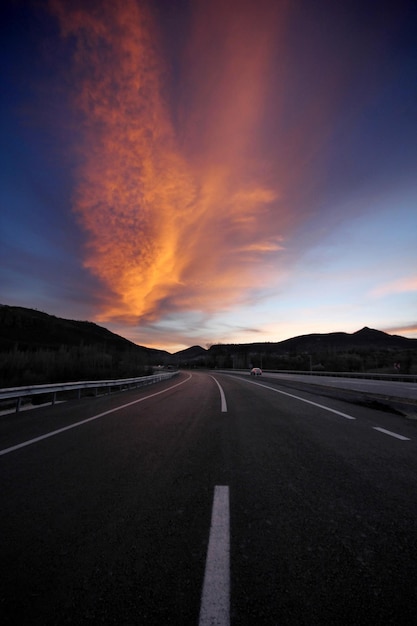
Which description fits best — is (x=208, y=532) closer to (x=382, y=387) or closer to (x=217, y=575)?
(x=217, y=575)

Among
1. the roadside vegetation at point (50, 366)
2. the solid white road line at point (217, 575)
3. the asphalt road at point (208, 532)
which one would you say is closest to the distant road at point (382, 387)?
the asphalt road at point (208, 532)

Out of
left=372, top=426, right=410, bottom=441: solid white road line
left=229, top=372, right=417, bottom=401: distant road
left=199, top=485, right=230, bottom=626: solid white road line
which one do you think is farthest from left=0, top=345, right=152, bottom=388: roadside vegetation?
left=229, top=372, right=417, bottom=401: distant road

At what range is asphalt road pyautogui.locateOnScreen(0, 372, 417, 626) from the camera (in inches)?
70.1

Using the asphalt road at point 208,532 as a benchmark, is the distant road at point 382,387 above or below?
above

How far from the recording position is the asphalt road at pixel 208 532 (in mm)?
1781

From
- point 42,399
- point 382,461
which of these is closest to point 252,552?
point 382,461

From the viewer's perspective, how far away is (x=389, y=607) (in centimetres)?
176

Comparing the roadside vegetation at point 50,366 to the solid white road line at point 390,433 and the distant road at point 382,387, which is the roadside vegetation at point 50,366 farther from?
the distant road at point 382,387

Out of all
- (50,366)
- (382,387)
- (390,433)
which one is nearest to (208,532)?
(390,433)

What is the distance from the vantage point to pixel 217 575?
2010mm

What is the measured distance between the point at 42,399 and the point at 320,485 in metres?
13.8

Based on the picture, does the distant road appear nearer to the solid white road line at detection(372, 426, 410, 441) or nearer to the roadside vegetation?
the solid white road line at detection(372, 426, 410, 441)

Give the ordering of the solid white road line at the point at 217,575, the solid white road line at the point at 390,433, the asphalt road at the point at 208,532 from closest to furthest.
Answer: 1. the solid white road line at the point at 217,575
2. the asphalt road at the point at 208,532
3. the solid white road line at the point at 390,433

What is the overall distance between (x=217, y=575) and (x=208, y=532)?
22.3 inches
